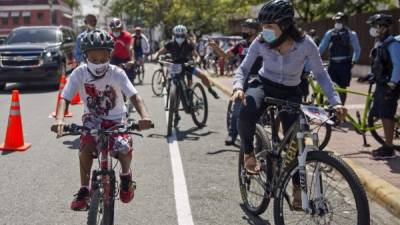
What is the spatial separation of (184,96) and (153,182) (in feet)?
13.0

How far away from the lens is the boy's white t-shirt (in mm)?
4668

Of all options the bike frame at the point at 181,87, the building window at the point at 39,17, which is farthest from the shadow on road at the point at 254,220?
the building window at the point at 39,17

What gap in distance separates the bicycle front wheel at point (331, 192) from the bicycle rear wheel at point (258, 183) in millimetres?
805

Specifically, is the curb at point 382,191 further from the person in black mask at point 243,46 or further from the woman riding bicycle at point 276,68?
the person in black mask at point 243,46

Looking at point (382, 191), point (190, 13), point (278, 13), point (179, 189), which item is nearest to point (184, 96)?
point (179, 189)

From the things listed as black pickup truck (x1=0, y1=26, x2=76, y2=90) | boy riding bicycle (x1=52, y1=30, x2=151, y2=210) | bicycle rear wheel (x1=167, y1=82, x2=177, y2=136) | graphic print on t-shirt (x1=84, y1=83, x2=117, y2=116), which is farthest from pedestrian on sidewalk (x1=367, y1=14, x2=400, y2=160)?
black pickup truck (x1=0, y1=26, x2=76, y2=90)

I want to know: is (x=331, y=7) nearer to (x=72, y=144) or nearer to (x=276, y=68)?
(x=72, y=144)

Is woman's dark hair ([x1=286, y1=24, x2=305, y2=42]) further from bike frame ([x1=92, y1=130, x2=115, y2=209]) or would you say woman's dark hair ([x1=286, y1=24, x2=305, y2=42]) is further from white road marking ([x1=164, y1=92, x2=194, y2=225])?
white road marking ([x1=164, y1=92, x2=194, y2=225])

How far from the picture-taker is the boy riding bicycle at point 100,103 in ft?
15.0

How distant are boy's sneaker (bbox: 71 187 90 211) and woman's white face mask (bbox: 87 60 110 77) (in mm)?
946

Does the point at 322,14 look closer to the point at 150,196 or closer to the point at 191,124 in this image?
the point at 191,124

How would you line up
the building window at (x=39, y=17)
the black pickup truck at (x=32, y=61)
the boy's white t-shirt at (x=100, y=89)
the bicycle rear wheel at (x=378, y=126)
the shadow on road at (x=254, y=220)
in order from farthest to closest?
the building window at (x=39, y=17)
the black pickup truck at (x=32, y=61)
the bicycle rear wheel at (x=378, y=126)
the shadow on road at (x=254, y=220)
the boy's white t-shirt at (x=100, y=89)

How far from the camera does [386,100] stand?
771 cm

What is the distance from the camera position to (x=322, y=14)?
33.9 meters
